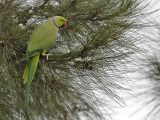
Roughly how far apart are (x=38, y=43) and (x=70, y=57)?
119 mm

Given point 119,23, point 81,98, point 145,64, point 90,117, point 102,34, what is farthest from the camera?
point 145,64

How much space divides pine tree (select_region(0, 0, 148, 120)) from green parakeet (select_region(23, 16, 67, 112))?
53 mm

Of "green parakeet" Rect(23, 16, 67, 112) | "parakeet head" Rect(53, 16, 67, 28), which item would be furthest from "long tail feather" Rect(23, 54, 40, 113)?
"parakeet head" Rect(53, 16, 67, 28)

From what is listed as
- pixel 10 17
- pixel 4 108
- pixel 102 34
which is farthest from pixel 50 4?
pixel 4 108

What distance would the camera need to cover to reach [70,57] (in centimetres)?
152

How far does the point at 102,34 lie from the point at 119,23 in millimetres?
134

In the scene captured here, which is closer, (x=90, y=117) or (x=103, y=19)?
(x=103, y=19)

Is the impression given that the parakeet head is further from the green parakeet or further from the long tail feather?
the long tail feather

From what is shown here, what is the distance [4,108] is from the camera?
1652 mm

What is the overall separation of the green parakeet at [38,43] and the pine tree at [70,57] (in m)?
0.05

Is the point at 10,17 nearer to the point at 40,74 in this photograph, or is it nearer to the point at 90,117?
the point at 40,74

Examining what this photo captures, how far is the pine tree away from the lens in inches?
59.2

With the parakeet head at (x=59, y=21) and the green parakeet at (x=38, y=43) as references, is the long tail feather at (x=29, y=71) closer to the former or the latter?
the green parakeet at (x=38, y=43)

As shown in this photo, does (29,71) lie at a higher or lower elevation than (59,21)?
lower
